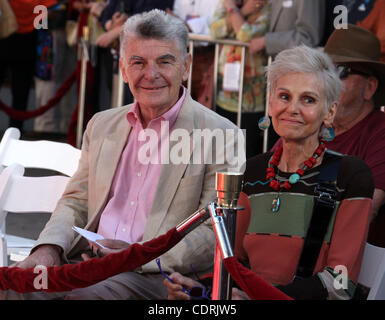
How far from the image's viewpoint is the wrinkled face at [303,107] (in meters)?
2.53

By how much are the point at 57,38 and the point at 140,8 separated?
8.98 feet

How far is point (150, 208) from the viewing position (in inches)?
107

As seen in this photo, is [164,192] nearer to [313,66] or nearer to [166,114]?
[166,114]

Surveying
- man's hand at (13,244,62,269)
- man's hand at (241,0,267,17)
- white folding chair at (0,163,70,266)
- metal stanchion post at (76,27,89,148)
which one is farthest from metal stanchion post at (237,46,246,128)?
man's hand at (13,244,62,269)

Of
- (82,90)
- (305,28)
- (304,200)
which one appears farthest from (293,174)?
(82,90)

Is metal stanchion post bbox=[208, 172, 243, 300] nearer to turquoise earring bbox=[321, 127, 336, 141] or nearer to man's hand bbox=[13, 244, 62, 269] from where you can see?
turquoise earring bbox=[321, 127, 336, 141]

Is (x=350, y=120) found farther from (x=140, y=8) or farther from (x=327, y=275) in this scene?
(x=140, y=8)

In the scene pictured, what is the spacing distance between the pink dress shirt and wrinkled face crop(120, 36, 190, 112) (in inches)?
2.4

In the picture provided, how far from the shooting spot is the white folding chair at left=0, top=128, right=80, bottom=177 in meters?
3.46

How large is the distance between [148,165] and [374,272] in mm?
976

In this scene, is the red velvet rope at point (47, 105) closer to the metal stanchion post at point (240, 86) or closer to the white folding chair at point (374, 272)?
the metal stanchion post at point (240, 86)

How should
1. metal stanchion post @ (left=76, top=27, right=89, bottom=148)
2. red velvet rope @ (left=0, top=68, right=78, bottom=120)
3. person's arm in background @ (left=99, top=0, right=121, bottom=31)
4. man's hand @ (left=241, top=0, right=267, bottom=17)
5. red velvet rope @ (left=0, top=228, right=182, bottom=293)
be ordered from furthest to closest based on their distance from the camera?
red velvet rope @ (left=0, top=68, right=78, bottom=120)
metal stanchion post @ (left=76, top=27, right=89, bottom=148)
person's arm in background @ (left=99, top=0, right=121, bottom=31)
man's hand @ (left=241, top=0, right=267, bottom=17)
red velvet rope @ (left=0, top=228, right=182, bottom=293)

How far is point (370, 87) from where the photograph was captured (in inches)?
139
